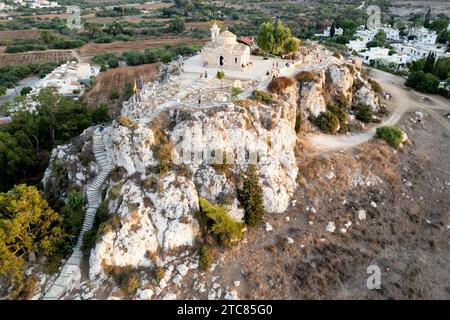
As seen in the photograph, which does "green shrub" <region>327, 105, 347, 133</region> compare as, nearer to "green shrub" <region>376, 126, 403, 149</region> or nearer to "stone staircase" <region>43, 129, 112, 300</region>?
"green shrub" <region>376, 126, 403, 149</region>

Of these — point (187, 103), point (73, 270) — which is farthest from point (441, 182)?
point (73, 270)

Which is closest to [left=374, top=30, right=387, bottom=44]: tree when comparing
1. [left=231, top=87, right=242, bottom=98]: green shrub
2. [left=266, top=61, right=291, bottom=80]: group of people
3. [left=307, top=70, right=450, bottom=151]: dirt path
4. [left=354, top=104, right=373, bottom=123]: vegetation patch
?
[left=307, top=70, right=450, bottom=151]: dirt path

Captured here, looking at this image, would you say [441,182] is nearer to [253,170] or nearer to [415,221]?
[415,221]

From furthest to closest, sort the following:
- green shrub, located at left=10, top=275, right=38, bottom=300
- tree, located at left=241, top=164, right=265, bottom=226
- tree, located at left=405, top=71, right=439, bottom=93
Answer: tree, located at left=405, top=71, right=439, bottom=93 < tree, located at left=241, top=164, right=265, bottom=226 < green shrub, located at left=10, top=275, right=38, bottom=300

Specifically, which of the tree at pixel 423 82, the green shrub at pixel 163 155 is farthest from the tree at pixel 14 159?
the tree at pixel 423 82

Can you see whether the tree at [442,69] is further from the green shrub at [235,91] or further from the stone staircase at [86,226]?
the stone staircase at [86,226]

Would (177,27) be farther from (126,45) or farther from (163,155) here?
(163,155)

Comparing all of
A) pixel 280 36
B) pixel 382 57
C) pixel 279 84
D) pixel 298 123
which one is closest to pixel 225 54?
pixel 279 84
